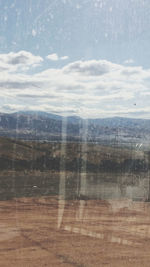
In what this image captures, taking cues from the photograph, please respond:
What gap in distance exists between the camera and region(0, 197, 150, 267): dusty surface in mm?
6152

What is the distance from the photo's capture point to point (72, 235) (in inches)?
292

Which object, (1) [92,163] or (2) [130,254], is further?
(1) [92,163]

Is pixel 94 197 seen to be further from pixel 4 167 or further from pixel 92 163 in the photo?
pixel 92 163

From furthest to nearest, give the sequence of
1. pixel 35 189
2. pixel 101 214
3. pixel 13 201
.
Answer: pixel 35 189 < pixel 13 201 < pixel 101 214

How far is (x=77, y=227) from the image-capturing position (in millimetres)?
8055

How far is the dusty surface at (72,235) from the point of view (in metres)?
6.15

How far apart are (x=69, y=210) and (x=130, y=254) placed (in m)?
3.70

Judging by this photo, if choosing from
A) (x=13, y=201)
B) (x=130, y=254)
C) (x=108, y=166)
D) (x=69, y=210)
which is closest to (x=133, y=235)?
(x=130, y=254)

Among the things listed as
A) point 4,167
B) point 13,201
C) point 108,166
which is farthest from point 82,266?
point 108,166

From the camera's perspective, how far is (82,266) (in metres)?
5.88

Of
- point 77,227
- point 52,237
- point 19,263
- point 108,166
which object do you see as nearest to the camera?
point 19,263

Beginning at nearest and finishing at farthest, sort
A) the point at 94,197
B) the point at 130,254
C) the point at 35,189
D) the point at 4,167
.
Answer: the point at 130,254 → the point at 94,197 → the point at 35,189 → the point at 4,167

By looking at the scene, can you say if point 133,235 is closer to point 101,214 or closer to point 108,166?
Result: point 101,214

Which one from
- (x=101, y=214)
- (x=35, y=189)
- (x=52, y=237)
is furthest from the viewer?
(x=35, y=189)
